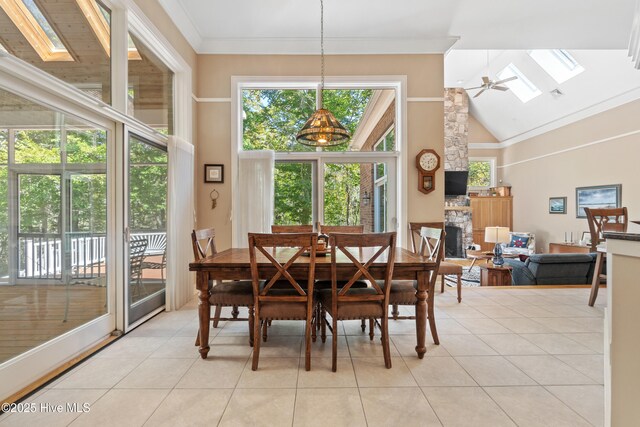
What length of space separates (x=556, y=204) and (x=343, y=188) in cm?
681

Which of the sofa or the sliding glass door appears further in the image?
the sofa

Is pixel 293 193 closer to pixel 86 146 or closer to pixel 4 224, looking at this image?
pixel 86 146

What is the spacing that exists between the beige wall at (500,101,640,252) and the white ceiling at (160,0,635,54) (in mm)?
2702

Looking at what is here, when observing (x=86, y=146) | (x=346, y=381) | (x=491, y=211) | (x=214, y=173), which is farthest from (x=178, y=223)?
(x=491, y=211)

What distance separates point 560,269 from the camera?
4410 mm

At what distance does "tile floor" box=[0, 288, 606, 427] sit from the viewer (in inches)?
65.1

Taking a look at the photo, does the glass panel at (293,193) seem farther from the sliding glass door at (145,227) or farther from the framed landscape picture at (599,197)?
the framed landscape picture at (599,197)

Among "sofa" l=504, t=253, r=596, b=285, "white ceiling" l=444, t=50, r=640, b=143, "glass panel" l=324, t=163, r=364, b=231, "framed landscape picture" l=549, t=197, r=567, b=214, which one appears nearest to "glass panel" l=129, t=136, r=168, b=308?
"glass panel" l=324, t=163, r=364, b=231

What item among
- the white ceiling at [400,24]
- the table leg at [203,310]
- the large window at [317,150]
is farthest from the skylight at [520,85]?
the table leg at [203,310]

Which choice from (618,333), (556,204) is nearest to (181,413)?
(618,333)

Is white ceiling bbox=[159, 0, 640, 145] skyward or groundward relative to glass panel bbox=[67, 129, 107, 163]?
skyward

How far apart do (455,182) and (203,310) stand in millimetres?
7941

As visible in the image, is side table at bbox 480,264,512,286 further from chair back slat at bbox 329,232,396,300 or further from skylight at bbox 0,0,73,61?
skylight at bbox 0,0,73,61

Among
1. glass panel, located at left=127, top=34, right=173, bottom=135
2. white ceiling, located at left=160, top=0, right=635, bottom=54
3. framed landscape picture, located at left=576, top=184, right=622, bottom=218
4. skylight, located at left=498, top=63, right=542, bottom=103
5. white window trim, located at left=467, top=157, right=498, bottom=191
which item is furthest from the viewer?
white window trim, located at left=467, top=157, right=498, bottom=191
